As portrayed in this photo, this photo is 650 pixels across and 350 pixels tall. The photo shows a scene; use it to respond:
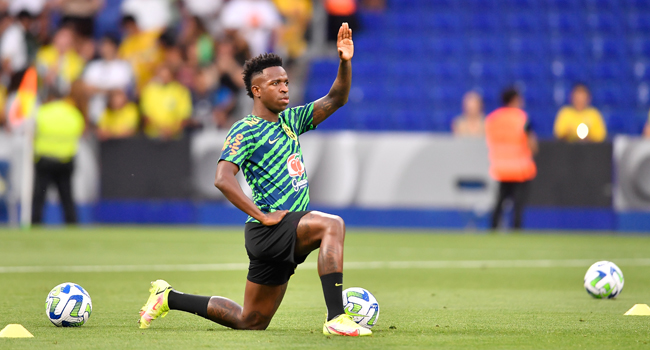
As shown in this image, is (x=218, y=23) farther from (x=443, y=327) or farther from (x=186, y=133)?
(x=443, y=327)

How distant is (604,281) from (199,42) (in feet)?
42.0

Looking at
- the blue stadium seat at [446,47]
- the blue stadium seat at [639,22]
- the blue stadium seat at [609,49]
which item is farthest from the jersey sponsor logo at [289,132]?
the blue stadium seat at [639,22]

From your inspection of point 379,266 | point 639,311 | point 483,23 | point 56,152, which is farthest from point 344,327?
point 483,23

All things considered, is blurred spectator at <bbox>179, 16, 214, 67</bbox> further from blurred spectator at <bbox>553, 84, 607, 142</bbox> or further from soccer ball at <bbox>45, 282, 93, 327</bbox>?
soccer ball at <bbox>45, 282, 93, 327</bbox>

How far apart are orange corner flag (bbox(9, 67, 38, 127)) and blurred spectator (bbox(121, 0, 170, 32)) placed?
3.21 metres

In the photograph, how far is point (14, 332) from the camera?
18.0 feet

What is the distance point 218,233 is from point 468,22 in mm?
8446

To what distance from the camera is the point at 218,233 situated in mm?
16438

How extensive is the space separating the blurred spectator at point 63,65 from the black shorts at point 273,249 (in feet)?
44.9

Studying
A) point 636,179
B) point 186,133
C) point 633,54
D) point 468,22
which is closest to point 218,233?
point 186,133

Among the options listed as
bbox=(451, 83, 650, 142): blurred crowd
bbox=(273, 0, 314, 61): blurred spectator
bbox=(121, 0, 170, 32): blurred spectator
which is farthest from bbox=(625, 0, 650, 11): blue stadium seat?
bbox=(121, 0, 170, 32): blurred spectator

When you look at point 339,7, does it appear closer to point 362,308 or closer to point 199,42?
point 199,42

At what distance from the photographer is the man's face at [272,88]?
5.89m

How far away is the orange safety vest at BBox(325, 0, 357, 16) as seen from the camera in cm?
2083
